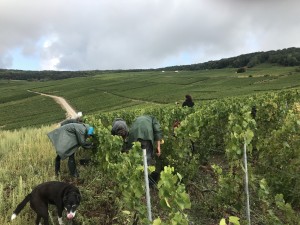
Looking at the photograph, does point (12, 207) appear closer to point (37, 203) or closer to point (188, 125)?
point (37, 203)

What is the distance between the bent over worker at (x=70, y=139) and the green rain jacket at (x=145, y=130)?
1126 mm

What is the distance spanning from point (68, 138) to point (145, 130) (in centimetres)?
179

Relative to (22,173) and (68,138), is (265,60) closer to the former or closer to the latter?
(68,138)

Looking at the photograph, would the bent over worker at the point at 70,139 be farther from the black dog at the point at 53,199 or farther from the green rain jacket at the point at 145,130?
the black dog at the point at 53,199

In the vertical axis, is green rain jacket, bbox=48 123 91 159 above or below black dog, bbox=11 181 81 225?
above

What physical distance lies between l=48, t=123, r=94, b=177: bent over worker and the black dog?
6.91ft

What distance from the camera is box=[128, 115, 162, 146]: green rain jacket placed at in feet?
22.8

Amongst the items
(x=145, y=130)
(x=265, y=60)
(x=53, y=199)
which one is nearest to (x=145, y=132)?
(x=145, y=130)

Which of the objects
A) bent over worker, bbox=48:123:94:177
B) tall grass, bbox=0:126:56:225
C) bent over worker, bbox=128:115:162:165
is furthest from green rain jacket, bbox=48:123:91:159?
bent over worker, bbox=128:115:162:165

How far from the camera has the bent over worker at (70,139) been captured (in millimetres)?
7578

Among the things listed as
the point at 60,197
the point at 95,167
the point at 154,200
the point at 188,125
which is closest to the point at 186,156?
the point at 188,125

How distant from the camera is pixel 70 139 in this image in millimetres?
7656

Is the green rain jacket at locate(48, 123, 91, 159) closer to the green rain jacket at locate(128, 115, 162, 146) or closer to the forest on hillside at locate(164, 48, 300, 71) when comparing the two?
the green rain jacket at locate(128, 115, 162, 146)

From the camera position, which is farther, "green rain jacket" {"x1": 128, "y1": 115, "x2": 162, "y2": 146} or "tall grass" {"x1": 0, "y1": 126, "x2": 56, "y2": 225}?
"green rain jacket" {"x1": 128, "y1": 115, "x2": 162, "y2": 146}
